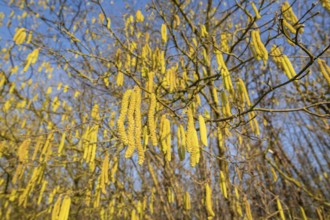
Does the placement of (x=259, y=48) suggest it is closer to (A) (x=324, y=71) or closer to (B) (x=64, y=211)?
(A) (x=324, y=71)

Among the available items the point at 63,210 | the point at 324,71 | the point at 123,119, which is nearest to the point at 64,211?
the point at 63,210

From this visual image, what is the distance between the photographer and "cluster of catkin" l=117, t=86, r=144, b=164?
42.0 inches

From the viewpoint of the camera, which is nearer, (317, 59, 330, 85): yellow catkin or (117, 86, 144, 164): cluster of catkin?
(117, 86, 144, 164): cluster of catkin

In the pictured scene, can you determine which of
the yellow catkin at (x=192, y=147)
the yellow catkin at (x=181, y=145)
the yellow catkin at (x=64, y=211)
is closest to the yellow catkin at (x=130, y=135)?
the yellow catkin at (x=192, y=147)

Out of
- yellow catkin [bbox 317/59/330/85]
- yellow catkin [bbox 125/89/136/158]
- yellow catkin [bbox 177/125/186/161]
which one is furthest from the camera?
yellow catkin [bbox 317/59/330/85]

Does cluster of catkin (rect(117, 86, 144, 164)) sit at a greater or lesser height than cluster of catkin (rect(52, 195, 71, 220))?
greater

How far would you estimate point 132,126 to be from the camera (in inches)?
43.4

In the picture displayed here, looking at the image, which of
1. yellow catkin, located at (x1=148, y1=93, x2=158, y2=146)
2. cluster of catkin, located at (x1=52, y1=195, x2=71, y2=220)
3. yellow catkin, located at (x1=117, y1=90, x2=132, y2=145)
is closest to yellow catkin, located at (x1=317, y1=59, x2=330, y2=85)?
yellow catkin, located at (x1=148, y1=93, x2=158, y2=146)

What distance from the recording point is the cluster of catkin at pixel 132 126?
1.07 m

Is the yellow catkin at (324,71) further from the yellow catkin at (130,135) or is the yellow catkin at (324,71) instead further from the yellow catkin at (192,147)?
the yellow catkin at (130,135)

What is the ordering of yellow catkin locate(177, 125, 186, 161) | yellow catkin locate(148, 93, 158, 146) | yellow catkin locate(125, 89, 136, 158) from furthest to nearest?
1. yellow catkin locate(177, 125, 186, 161)
2. yellow catkin locate(148, 93, 158, 146)
3. yellow catkin locate(125, 89, 136, 158)

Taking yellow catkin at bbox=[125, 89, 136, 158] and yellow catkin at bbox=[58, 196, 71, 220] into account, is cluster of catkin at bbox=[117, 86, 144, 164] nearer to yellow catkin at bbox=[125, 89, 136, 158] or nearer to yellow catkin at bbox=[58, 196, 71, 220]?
yellow catkin at bbox=[125, 89, 136, 158]

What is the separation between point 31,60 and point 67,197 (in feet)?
4.68

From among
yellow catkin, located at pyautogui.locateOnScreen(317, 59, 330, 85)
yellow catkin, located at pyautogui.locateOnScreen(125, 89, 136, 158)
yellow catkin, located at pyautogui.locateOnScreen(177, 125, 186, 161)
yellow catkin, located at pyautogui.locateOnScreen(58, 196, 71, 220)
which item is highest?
yellow catkin, located at pyautogui.locateOnScreen(317, 59, 330, 85)
